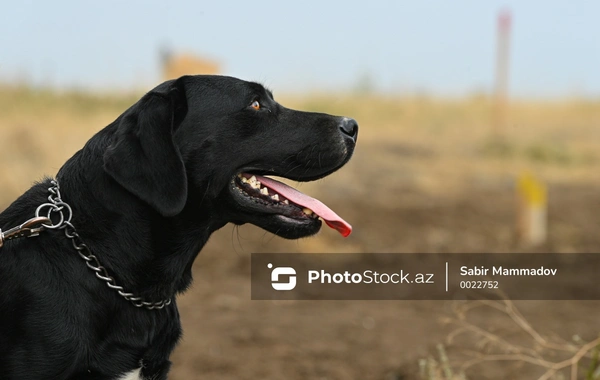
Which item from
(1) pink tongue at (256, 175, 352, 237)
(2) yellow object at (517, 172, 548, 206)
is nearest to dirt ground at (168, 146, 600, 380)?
(2) yellow object at (517, 172, 548, 206)

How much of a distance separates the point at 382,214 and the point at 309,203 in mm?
6881

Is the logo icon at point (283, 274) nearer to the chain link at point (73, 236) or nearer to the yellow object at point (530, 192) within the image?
the yellow object at point (530, 192)

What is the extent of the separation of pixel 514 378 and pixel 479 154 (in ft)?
37.0

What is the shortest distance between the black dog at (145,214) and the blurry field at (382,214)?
0.29m

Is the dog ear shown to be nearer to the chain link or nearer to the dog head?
the dog head

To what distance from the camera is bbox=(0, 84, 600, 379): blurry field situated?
5.54 m

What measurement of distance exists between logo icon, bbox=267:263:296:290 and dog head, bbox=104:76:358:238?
12.2 feet

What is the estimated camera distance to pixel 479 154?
16.2m

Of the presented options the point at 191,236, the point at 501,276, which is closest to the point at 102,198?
the point at 191,236

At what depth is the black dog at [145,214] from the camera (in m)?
2.92
